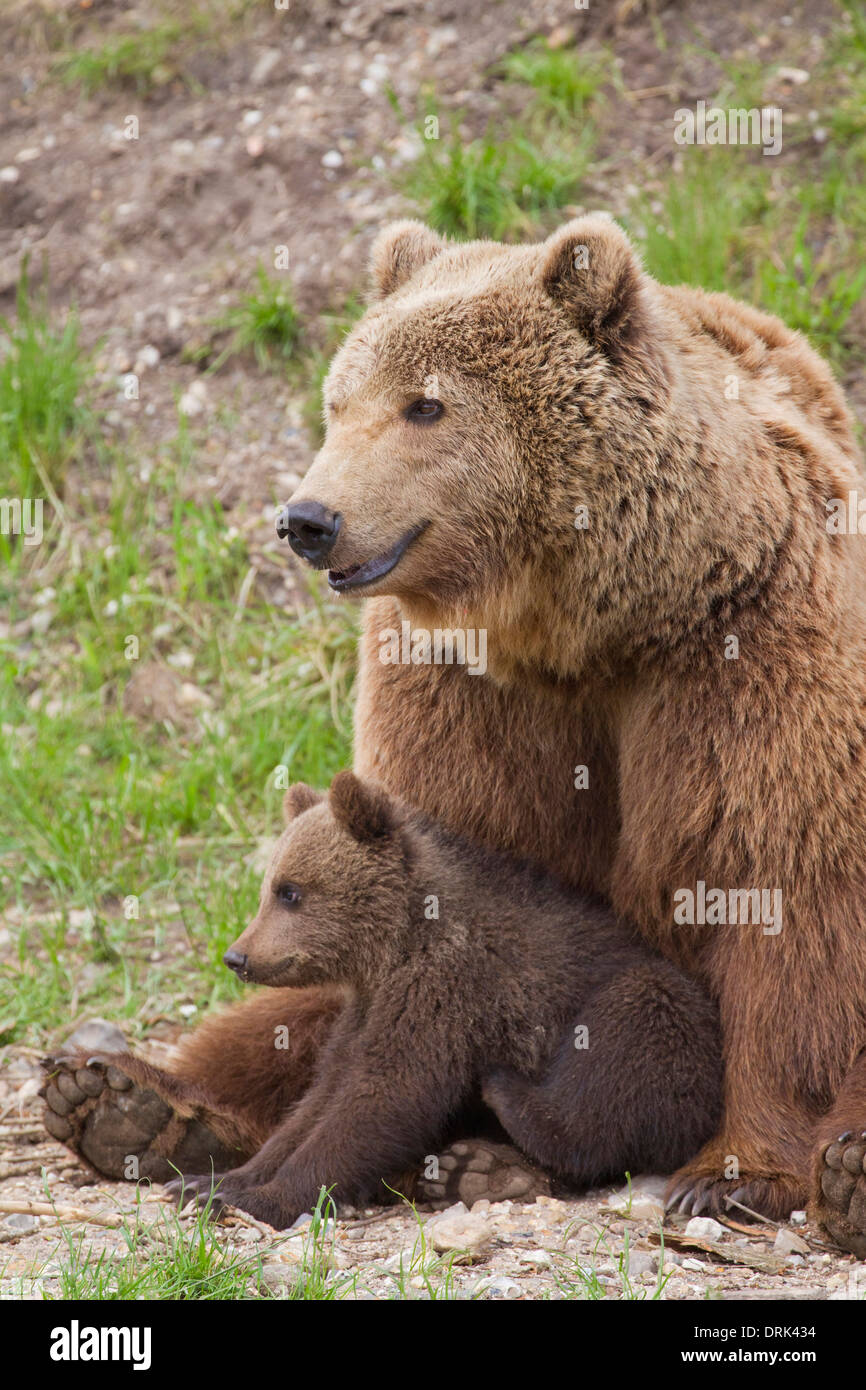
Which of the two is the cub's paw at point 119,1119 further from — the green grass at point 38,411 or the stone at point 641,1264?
the green grass at point 38,411

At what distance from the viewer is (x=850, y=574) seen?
4.80 metres

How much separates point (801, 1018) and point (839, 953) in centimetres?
21

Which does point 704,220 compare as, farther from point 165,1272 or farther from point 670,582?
point 165,1272

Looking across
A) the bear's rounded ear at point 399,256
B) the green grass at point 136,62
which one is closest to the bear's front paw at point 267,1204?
the bear's rounded ear at point 399,256

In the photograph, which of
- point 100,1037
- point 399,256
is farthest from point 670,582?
point 100,1037

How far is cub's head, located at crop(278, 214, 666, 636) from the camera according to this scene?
14.6ft

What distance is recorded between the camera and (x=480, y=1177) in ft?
15.9

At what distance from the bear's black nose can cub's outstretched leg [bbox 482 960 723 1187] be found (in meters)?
1.58

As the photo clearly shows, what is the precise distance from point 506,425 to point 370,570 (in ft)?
1.75

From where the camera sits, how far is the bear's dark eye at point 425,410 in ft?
14.8

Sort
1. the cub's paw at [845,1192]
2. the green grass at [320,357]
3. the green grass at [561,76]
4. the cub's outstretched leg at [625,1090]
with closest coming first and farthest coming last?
the cub's paw at [845,1192] → the cub's outstretched leg at [625,1090] → the green grass at [320,357] → the green grass at [561,76]

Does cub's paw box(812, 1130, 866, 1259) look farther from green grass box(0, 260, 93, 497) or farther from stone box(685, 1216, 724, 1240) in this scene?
green grass box(0, 260, 93, 497)

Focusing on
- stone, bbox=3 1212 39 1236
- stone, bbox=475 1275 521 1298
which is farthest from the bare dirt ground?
stone, bbox=475 1275 521 1298

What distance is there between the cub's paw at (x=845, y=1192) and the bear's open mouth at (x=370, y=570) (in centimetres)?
188
